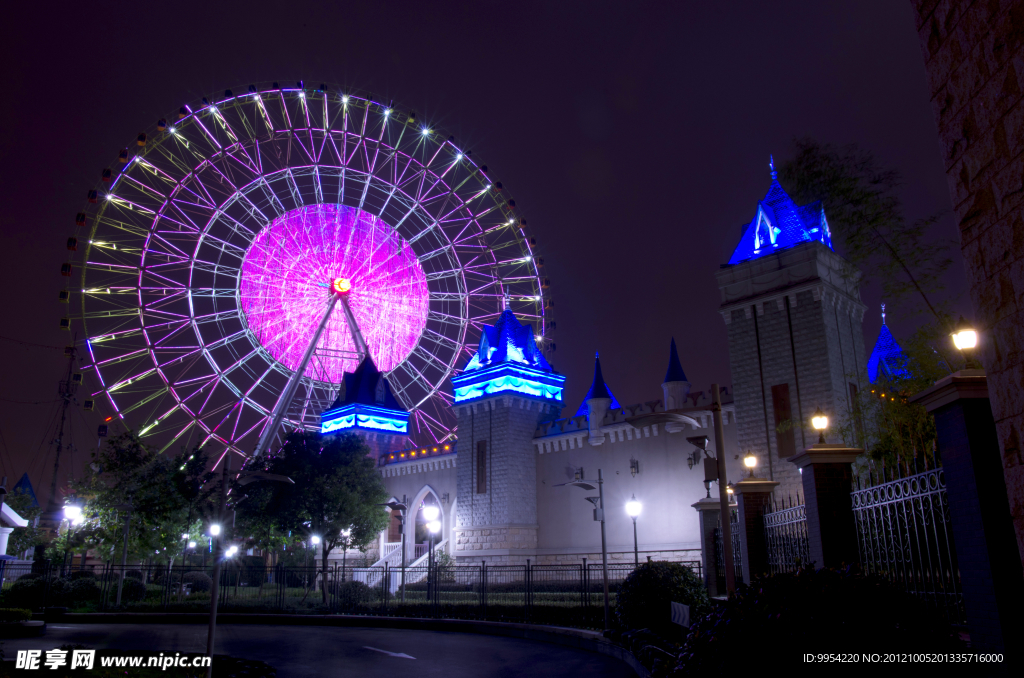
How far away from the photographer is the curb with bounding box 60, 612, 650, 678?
54.9ft

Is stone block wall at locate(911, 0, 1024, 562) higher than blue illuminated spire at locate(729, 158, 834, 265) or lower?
lower

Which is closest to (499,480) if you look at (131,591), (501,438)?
(501,438)

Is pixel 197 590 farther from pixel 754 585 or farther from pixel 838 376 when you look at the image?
pixel 754 585

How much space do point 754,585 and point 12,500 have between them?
55836 mm

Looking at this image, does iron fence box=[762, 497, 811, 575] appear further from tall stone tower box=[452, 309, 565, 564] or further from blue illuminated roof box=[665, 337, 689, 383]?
tall stone tower box=[452, 309, 565, 564]

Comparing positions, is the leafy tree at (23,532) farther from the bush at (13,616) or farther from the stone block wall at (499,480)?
the bush at (13,616)

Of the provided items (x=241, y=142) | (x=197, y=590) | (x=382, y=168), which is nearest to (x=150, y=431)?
(x=197, y=590)

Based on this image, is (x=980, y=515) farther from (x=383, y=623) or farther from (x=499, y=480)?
(x=499, y=480)

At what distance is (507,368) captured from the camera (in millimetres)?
38625

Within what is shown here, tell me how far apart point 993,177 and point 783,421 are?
2334 cm

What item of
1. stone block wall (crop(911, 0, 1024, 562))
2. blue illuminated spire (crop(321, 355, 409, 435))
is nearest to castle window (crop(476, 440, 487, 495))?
blue illuminated spire (crop(321, 355, 409, 435))

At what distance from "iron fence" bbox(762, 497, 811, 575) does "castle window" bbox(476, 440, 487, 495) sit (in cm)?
2588

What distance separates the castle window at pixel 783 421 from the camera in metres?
25.2

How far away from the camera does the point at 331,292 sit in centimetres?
3781
